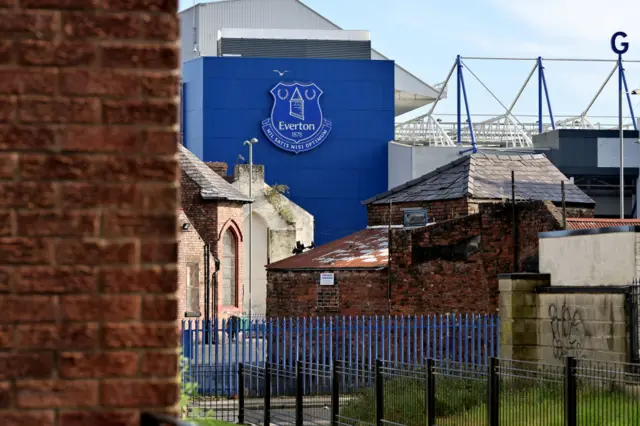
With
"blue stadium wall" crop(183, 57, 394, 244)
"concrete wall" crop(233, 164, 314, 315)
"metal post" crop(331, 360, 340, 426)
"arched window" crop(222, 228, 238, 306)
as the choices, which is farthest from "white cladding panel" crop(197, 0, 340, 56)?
"metal post" crop(331, 360, 340, 426)

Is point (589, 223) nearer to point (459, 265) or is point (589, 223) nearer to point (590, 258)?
point (459, 265)

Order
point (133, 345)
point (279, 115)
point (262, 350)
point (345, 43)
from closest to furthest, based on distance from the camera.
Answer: point (133, 345) → point (262, 350) → point (279, 115) → point (345, 43)

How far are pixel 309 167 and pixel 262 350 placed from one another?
36994 mm

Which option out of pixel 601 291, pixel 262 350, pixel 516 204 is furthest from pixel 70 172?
pixel 516 204

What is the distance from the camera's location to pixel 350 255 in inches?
1467

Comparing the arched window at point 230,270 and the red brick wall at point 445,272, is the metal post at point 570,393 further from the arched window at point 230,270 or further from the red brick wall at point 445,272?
the arched window at point 230,270

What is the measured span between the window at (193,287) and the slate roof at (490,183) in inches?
273

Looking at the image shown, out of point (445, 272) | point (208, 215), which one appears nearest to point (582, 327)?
point (445, 272)

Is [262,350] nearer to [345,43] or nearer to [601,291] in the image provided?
[601,291]

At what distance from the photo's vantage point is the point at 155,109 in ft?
13.7

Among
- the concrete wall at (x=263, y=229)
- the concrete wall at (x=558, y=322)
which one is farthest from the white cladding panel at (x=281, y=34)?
the concrete wall at (x=558, y=322)

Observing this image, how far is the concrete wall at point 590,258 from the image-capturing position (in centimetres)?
2008

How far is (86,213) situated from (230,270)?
47.1 meters

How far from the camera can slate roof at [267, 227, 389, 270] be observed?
35.8 meters
